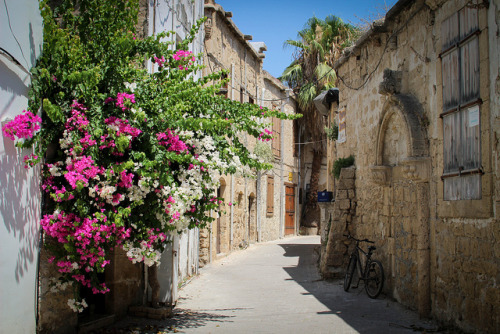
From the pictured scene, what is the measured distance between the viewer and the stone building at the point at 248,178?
49.1ft

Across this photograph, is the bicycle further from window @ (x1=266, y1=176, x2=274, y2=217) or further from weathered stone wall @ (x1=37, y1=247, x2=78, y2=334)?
window @ (x1=266, y1=176, x2=274, y2=217)

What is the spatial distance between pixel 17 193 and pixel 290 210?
20599 mm

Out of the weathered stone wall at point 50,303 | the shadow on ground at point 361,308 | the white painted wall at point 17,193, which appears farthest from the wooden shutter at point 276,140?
the white painted wall at point 17,193

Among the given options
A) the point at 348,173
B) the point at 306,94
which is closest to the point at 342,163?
the point at 348,173

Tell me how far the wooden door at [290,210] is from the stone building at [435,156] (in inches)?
541

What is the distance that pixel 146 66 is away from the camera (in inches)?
325

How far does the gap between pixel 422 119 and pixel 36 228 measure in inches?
218

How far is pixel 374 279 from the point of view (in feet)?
29.0

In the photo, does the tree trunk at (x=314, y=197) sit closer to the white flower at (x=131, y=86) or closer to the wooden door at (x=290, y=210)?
the wooden door at (x=290, y=210)

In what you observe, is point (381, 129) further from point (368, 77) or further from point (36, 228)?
point (36, 228)

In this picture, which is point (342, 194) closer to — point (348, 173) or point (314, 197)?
point (348, 173)

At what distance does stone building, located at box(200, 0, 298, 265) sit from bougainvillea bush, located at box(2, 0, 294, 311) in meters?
5.13

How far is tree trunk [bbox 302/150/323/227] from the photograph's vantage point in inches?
1017

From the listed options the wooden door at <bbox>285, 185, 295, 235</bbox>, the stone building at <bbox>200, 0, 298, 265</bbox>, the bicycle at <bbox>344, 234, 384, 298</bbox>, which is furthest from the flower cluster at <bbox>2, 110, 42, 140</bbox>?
the wooden door at <bbox>285, 185, 295, 235</bbox>
